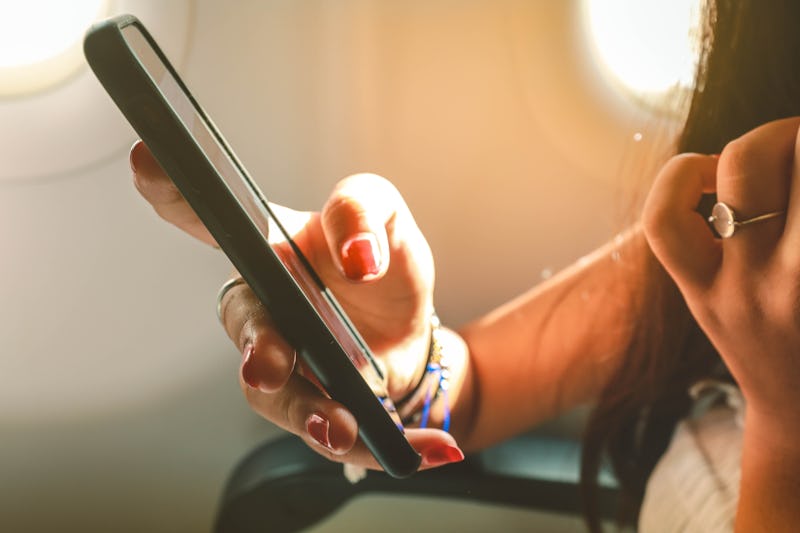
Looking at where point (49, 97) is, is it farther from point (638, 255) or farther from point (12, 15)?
point (638, 255)

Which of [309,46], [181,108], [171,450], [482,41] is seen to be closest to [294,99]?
[309,46]

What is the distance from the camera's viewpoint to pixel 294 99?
2.07ft

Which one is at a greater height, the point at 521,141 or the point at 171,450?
the point at 521,141

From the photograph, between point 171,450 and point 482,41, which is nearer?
point 482,41

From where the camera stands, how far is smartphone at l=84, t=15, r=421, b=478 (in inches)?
10.7

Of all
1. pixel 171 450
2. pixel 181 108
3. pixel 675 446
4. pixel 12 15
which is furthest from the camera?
pixel 171 450

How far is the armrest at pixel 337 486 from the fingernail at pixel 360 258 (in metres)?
0.34

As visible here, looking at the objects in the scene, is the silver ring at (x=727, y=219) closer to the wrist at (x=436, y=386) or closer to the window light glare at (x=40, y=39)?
the wrist at (x=436, y=386)

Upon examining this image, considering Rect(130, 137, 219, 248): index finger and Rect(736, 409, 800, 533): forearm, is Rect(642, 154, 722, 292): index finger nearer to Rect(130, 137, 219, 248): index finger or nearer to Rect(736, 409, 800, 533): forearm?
Rect(736, 409, 800, 533): forearm

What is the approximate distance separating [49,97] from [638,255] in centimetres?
56

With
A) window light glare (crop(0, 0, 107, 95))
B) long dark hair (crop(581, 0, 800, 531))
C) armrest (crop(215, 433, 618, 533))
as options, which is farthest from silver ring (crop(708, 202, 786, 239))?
window light glare (crop(0, 0, 107, 95))

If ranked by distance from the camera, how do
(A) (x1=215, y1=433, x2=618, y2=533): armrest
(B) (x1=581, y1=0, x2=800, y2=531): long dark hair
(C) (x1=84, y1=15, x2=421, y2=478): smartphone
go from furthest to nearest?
(A) (x1=215, y1=433, x2=618, y2=533): armrest → (B) (x1=581, y1=0, x2=800, y2=531): long dark hair → (C) (x1=84, y1=15, x2=421, y2=478): smartphone

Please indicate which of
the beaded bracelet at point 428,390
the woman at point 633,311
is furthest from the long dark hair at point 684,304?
the beaded bracelet at point 428,390

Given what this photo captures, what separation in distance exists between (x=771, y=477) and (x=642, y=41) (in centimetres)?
40
